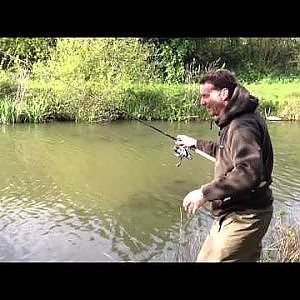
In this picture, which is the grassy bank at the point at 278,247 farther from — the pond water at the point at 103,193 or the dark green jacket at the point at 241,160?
the dark green jacket at the point at 241,160

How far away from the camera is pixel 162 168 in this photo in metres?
10.5

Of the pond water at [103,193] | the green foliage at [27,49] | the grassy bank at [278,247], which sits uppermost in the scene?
the green foliage at [27,49]

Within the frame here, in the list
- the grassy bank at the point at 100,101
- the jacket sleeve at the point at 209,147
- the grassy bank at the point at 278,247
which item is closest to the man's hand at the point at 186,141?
the jacket sleeve at the point at 209,147

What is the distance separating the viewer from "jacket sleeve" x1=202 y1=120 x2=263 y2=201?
8.59 feet

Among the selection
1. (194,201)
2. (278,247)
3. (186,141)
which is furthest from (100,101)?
(194,201)

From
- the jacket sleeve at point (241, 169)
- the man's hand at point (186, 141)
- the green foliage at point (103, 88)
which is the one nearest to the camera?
the jacket sleeve at point (241, 169)

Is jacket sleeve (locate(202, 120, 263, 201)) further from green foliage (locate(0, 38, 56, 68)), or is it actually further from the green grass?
green foliage (locate(0, 38, 56, 68))

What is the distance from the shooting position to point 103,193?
346 inches

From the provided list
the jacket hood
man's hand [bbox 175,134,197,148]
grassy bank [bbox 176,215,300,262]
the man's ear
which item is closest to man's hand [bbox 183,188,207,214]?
the jacket hood

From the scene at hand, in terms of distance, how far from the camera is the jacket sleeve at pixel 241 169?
8.59 feet

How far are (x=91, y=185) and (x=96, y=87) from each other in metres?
6.95

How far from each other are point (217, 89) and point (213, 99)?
59mm
